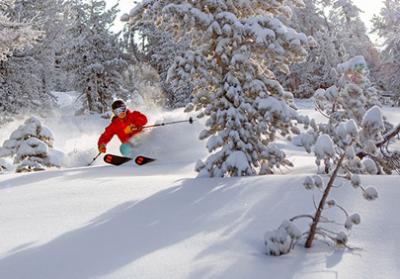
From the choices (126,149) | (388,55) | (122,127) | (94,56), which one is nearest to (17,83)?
(94,56)

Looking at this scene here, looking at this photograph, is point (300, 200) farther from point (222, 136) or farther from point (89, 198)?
point (222, 136)

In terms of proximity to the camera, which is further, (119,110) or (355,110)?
(119,110)

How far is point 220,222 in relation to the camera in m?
4.08

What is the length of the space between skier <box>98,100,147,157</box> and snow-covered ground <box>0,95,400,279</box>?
454cm

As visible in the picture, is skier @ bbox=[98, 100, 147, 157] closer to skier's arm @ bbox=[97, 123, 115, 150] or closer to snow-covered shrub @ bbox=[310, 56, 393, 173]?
skier's arm @ bbox=[97, 123, 115, 150]

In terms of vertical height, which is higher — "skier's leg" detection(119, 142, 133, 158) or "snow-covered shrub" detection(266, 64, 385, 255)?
"snow-covered shrub" detection(266, 64, 385, 255)

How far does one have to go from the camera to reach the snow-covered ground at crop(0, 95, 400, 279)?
3092mm

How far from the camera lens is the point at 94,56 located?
27891mm

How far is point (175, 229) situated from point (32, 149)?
318 inches

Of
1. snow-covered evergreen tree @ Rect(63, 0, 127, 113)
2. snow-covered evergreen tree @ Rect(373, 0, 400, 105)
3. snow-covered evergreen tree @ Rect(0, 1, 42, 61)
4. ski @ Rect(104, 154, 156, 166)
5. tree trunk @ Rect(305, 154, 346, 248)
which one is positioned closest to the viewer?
tree trunk @ Rect(305, 154, 346, 248)

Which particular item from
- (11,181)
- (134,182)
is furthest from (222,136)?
(11,181)

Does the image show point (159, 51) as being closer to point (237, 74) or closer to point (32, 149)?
point (32, 149)

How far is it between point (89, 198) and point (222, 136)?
278 centimetres

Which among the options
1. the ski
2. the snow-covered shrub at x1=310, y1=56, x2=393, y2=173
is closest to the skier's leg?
the ski
